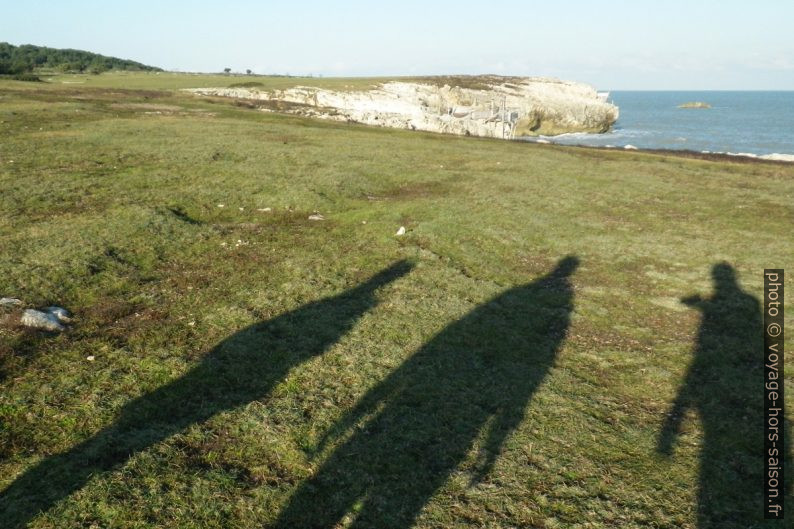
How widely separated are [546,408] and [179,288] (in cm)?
949

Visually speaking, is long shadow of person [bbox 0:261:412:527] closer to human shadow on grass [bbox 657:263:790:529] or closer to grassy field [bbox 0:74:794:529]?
grassy field [bbox 0:74:794:529]

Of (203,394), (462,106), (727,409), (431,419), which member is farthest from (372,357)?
(462,106)

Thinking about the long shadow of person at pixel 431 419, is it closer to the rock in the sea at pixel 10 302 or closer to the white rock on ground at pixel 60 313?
the white rock on ground at pixel 60 313

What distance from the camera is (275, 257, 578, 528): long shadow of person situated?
6.99 metres

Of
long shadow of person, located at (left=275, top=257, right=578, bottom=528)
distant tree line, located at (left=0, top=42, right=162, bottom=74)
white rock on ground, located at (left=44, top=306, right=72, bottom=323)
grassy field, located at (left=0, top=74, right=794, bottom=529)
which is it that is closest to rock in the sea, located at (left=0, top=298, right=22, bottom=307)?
grassy field, located at (left=0, top=74, right=794, bottom=529)

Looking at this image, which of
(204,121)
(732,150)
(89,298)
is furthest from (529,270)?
(732,150)

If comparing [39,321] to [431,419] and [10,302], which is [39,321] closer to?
[10,302]

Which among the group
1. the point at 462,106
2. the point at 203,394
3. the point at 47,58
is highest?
the point at 47,58

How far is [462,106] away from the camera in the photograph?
394 feet

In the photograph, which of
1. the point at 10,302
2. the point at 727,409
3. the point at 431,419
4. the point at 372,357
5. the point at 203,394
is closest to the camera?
the point at 431,419

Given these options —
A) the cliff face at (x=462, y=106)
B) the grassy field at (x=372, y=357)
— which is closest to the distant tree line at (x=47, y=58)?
the cliff face at (x=462, y=106)

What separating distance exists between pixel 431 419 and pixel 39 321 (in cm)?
842

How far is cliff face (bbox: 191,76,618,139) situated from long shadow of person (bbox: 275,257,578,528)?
69205 mm

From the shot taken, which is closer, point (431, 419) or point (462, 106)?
point (431, 419)
